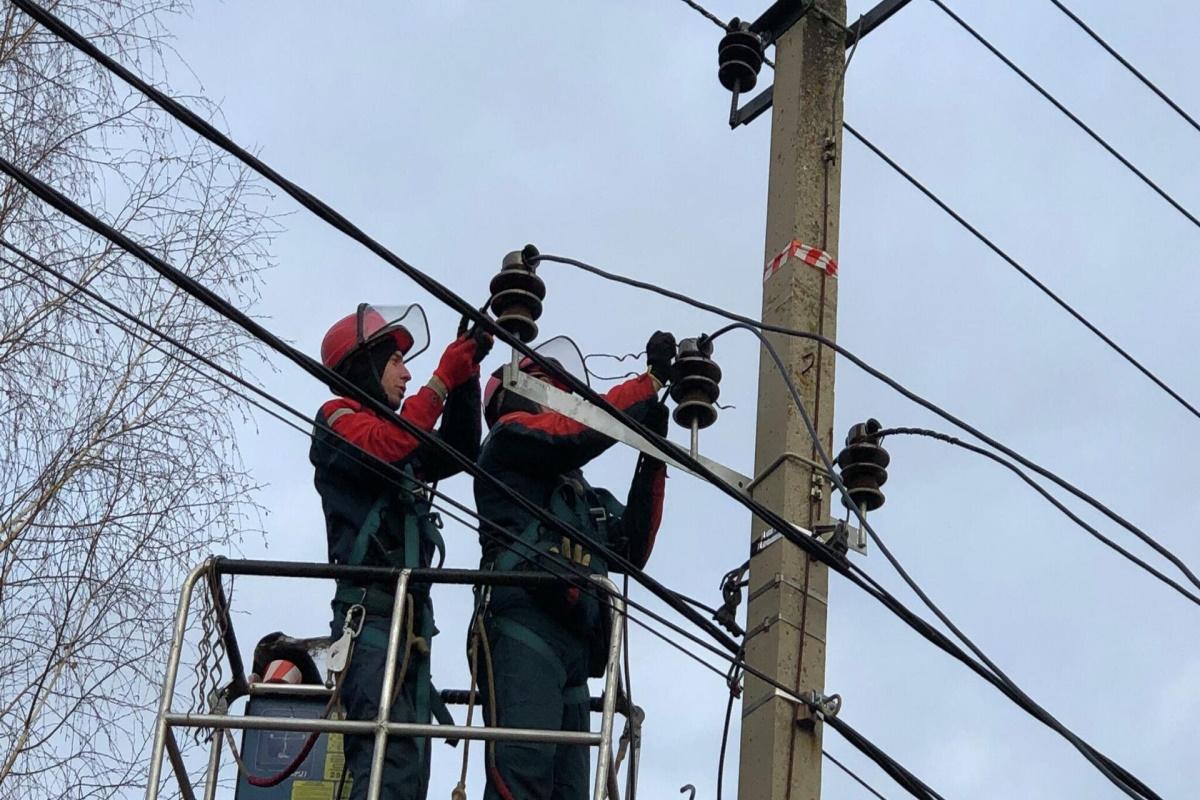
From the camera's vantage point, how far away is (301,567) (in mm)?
7387

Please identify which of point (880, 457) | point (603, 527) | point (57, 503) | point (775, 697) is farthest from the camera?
point (57, 503)

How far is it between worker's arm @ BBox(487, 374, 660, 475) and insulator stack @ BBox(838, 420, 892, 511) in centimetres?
83

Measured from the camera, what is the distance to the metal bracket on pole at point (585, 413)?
7648mm

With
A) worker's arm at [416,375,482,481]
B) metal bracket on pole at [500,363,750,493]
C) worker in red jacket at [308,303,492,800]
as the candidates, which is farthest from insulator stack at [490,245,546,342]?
worker's arm at [416,375,482,481]

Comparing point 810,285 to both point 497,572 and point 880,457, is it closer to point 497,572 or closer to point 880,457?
point 880,457

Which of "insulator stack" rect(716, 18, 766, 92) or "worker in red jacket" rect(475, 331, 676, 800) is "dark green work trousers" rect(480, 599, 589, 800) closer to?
"worker in red jacket" rect(475, 331, 676, 800)

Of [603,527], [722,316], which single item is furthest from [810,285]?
[603,527]

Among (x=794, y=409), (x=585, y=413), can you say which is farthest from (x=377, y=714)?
(x=794, y=409)

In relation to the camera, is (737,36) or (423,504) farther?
(737,36)

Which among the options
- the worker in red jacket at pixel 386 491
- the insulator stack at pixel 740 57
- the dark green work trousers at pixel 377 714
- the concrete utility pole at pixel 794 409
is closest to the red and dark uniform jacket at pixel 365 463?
the worker in red jacket at pixel 386 491

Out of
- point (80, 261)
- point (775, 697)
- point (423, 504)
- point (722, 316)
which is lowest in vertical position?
point (775, 697)

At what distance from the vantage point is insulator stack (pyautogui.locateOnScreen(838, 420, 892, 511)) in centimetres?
765

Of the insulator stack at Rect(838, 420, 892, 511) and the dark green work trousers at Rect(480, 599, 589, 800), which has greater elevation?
the insulator stack at Rect(838, 420, 892, 511)

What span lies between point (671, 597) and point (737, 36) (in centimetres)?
275
